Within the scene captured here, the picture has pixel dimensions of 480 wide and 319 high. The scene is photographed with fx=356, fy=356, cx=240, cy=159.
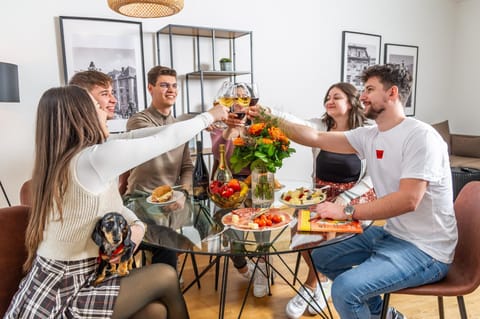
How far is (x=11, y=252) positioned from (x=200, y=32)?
2767mm

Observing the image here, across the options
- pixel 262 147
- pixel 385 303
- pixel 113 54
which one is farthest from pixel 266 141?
pixel 113 54

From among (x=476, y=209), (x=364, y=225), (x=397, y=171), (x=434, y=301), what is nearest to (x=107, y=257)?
(x=364, y=225)

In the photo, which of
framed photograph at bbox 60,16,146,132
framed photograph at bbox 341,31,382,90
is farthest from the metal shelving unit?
framed photograph at bbox 341,31,382,90

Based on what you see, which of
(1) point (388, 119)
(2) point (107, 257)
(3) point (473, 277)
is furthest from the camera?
(1) point (388, 119)

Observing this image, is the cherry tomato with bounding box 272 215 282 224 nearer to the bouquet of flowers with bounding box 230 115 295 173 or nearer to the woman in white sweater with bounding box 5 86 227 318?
the bouquet of flowers with bounding box 230 115 295 173

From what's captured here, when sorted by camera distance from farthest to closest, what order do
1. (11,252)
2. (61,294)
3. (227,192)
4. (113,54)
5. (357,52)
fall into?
(357,52), (113,54), (227,192), (11,252), (61,294)

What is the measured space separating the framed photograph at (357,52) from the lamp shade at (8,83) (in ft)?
11.9

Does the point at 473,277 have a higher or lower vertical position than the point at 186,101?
lower

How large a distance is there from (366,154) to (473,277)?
712mm

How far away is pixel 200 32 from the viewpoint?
11.6 feet

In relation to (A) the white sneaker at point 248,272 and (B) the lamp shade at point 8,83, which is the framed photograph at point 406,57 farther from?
(B) the lamp shade at point 8,83

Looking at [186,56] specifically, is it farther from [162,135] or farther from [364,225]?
[364,225]

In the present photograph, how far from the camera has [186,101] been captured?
3695mm

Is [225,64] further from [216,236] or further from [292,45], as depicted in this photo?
[216,236]
